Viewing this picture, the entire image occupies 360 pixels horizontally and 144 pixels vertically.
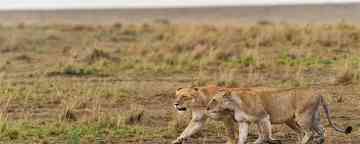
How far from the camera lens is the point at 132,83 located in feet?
58.7

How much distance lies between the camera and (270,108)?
10.9 m

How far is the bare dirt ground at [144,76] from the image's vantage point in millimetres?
12250

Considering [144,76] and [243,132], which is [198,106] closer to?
[243,132]

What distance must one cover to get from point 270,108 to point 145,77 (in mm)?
8544

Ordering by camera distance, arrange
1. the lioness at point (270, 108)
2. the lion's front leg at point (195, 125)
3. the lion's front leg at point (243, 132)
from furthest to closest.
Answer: the lion's front leg at point (195, 125)
the lioness at point (270, 108)
the lion's front leg at point (243, 132)

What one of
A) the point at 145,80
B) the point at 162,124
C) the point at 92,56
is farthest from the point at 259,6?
the point at 162,124

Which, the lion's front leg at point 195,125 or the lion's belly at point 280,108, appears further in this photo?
the lion's front leg at point 195,125

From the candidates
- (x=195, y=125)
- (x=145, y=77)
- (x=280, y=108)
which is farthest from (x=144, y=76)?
(x=280, y=108)

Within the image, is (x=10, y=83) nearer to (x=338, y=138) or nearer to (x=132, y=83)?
(x=132, y=83)

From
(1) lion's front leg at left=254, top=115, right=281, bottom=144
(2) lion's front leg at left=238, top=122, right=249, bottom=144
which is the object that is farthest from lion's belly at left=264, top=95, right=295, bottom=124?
(2) lion's front leg at left=238, top=122, right=249, bottom=144

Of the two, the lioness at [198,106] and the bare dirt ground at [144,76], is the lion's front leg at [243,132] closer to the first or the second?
the lioness at [198,106]

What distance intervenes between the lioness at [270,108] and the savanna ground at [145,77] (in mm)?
647

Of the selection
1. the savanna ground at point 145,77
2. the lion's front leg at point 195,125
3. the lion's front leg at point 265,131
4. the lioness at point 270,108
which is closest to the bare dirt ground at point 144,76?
the savanna ground at point 145,77

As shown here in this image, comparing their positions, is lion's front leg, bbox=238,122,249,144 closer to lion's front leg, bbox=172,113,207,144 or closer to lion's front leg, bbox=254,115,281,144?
lion's front leg, bbox=254,115,281,144
